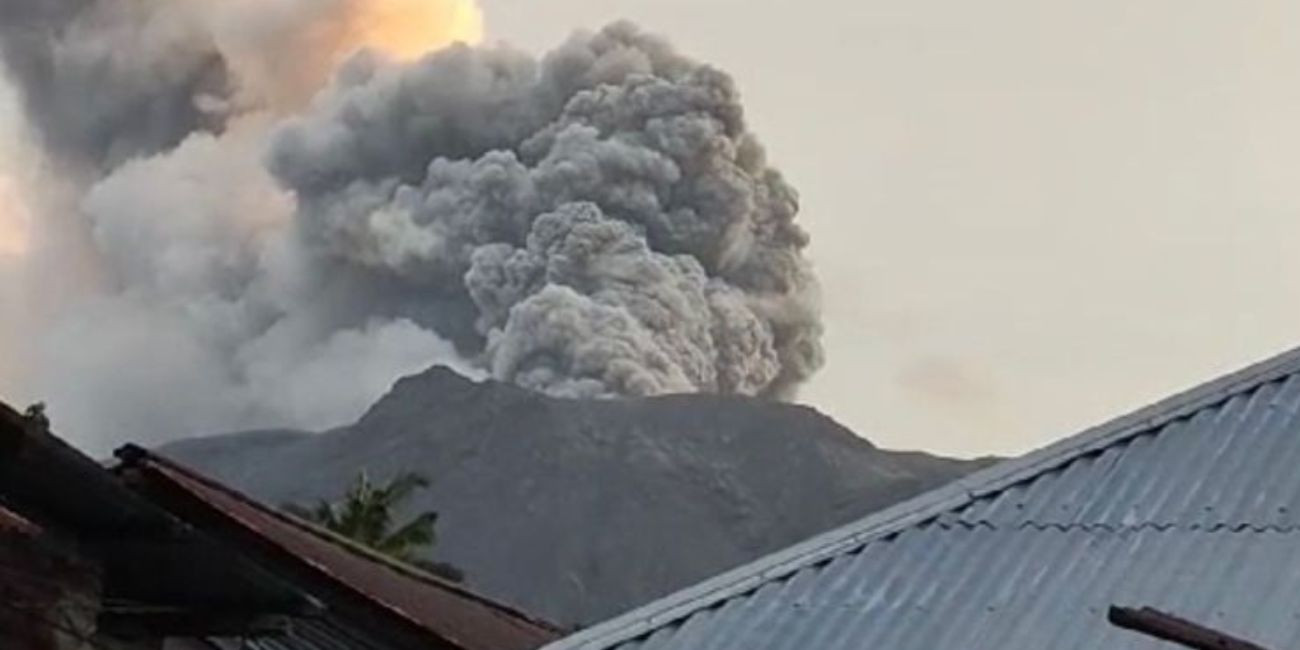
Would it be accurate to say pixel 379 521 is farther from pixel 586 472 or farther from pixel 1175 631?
pixel 586 472

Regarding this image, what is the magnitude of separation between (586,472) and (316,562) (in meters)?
84.7

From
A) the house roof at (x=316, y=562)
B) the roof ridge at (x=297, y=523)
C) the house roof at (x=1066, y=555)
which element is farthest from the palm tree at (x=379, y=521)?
the house roof at (x=1066, y=555)

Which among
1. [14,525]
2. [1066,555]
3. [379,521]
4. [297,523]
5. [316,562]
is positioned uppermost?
[379,521]

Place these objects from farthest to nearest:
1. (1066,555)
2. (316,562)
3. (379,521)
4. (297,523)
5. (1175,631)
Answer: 1. (379,521)
2. (297,523)
3. (316,562)
4. (1066,555)
5. (1175,631)

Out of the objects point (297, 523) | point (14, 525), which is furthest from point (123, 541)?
point (297, 523)

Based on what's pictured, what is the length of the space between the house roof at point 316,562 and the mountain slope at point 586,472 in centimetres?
7076

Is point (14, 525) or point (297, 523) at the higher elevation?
point (297, 523)

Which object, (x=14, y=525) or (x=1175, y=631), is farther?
(x=14, y=525)

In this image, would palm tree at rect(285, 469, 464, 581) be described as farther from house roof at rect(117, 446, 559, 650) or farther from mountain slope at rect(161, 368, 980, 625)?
mountain slope at rect(161, 368, 980, 625)

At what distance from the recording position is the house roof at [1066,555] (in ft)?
19.1

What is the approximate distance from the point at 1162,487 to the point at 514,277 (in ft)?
224

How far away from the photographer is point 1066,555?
612 cm

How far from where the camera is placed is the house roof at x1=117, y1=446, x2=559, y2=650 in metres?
9.17

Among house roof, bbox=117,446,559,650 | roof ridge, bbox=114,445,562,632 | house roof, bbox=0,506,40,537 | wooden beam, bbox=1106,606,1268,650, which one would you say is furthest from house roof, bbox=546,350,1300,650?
roof ridge, bbox=114,445,562,632
